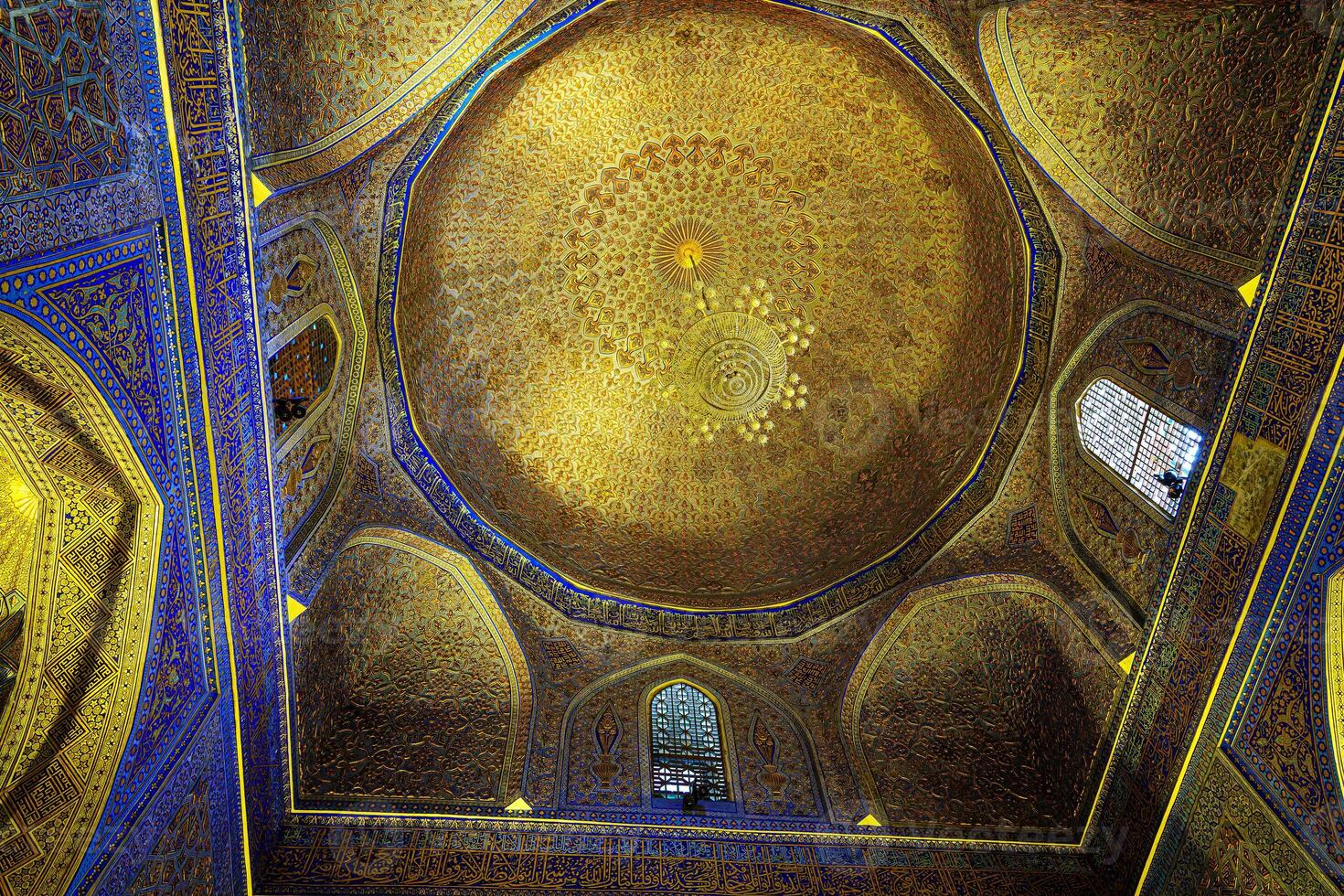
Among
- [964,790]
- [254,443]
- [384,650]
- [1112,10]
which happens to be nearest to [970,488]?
[964,790]

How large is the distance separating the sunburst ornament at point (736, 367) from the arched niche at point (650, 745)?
109 inches

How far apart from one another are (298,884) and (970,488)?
272 inches

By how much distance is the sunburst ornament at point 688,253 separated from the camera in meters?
9.62

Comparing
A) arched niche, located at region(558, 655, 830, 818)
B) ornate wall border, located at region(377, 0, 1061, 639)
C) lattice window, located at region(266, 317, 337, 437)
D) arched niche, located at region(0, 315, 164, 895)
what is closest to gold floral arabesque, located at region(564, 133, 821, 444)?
ornate wall border, located at region(377, 0, 1061, 639)

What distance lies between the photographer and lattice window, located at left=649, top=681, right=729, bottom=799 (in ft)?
25.4

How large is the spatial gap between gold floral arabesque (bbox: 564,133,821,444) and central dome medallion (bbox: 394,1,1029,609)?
27mm

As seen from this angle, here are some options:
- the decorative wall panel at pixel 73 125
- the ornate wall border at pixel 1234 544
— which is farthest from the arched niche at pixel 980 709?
the decorative wall panel at pixel 73 125

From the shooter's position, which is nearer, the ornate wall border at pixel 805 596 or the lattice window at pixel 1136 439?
the lattice window at pixel 1136 439

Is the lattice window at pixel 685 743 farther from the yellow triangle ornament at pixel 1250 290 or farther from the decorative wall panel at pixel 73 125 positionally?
the decorative wall panel at pixel 73 125

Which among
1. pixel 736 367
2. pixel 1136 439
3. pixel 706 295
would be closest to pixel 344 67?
pixel 706 295

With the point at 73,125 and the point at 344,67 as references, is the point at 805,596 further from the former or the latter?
the point at 73,125

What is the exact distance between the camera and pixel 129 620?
192 inches

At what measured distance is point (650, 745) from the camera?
8164 mm

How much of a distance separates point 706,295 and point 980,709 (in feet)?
17.4
